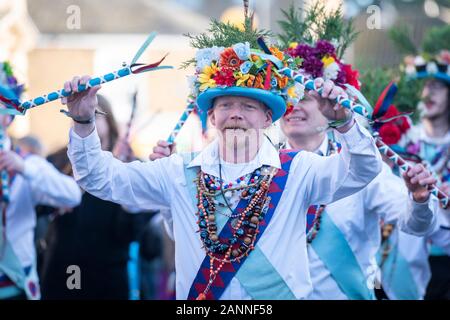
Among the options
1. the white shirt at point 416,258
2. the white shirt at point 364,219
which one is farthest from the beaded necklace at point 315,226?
the white shirt at point 416,258

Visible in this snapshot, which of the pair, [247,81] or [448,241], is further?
[448,241]

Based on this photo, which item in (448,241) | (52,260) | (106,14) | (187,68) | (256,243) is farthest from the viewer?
(106,14)

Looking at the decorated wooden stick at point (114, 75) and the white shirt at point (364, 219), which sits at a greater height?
the decorated wooden stick at point (114, 75)

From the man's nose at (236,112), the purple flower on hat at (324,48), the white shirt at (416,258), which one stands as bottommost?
the white shirt at (416,258)

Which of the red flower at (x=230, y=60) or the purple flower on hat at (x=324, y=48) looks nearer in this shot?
the red flower at (x=230, y=60)

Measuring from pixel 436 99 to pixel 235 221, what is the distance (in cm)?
459

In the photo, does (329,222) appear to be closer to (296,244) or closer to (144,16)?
(296,244)

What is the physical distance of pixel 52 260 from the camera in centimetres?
745

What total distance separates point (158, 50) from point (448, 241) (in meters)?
15.2

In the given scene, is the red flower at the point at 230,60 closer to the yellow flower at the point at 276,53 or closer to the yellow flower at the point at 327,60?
the yellow flower at the point at 276,53

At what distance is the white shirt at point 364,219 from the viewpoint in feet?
18.5

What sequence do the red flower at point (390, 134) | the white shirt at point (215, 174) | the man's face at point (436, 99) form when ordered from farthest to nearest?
the man's face at point (436, 99), the red flower at point (390, 134), the white shirt at point (215, 174)

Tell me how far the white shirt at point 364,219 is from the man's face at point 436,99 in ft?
9.20

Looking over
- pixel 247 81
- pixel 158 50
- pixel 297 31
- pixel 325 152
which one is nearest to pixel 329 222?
pixel 325 152
